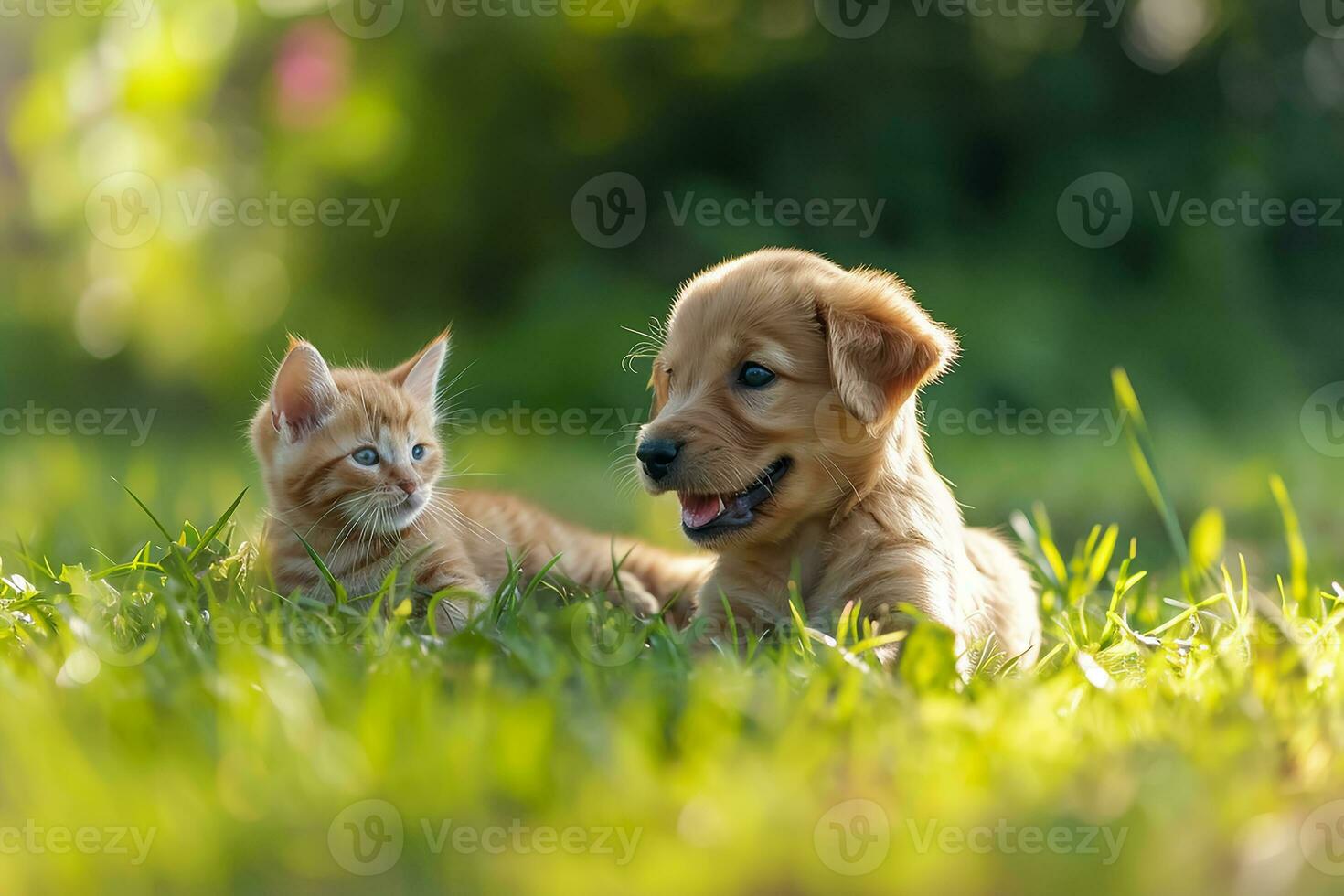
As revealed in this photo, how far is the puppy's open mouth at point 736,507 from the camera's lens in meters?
3.17

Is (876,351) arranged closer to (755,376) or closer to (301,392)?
(755,376)

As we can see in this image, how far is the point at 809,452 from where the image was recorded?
3.17 metres

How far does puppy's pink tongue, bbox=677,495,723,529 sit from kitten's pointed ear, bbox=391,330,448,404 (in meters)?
1.04

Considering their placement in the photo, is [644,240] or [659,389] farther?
[644,240]

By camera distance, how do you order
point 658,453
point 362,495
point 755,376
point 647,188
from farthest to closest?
point 647,188, point 362,495, point 755,376, point 658,453

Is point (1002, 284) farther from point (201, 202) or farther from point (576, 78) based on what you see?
point (201, 202)

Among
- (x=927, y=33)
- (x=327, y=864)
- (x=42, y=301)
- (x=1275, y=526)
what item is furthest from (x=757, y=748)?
(x=42, y=301)

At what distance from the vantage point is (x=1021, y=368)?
292 inches

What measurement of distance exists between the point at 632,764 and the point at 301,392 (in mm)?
2049

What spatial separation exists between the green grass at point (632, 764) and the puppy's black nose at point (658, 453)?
552 mm

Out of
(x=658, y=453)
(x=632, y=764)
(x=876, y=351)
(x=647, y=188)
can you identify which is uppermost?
(x=647, y=188)

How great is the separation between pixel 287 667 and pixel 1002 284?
652 cm

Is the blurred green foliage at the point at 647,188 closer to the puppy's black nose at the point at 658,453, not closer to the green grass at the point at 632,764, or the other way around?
the puppy's black nose at the point at 658,453

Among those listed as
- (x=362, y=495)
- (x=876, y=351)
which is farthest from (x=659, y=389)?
(x=362, y=495)
